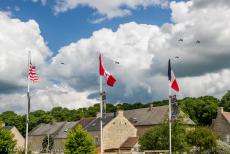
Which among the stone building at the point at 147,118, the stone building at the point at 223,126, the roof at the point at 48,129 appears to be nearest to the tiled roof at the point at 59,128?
the roof at the point at 48,129

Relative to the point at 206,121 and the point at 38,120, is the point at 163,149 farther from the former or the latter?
the point at 38,120

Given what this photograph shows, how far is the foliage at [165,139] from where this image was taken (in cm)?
5266

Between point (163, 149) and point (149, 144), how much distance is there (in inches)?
171

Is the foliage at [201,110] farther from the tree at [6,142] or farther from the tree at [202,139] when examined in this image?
the tree at [6,142]

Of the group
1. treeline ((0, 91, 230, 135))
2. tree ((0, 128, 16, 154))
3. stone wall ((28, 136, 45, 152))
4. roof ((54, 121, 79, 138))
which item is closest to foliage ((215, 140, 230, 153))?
tree ((0, 128, 16, 154))

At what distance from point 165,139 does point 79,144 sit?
11.7 meters

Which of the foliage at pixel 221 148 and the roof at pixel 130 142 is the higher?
the roof at pixel 130 142

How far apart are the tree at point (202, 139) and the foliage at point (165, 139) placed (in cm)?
546

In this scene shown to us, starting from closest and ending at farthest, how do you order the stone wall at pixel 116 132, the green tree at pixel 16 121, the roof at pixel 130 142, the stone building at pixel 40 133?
the roof at pixel 130 142 → the stone wall at pixel 116 132 → the stone building at pixel 40 133 → the green tree at pixel 16 121

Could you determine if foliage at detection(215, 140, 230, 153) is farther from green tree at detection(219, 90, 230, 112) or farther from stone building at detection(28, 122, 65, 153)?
stone building at detection(28, 122, 65, 153)

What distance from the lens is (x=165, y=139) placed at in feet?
196

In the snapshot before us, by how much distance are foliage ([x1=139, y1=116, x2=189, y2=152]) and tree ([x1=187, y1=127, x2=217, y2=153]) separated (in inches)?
215

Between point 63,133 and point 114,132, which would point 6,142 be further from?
point 63,133

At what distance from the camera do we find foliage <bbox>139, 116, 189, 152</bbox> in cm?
5266
